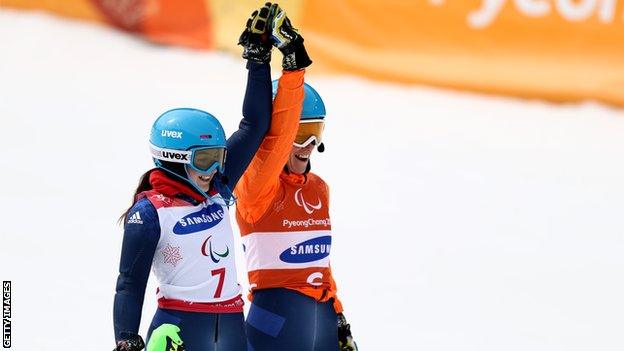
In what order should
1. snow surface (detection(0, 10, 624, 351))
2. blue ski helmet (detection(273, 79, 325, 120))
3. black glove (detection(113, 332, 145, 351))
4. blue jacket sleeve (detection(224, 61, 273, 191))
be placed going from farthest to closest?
snow surface (detection(0, 10, 624, 351)) < blue ski helmet (detection(273, 79, 325, 120)) < blue jacket sleeve (detection(224, 61, 273, 191)) < black glove (detection(113, 332, 145, 351))

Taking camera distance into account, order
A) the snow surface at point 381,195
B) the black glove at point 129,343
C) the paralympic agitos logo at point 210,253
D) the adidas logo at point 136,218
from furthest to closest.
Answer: the snow surface at point 381,195 → the paralympic agitos logo at point 210,253 → the adidas logo at point 136,218 → the black glove at point 129,343

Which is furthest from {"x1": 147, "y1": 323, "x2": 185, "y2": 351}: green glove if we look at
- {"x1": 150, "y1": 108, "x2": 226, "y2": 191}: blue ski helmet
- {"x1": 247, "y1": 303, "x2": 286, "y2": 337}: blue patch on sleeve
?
{"x1": 247, "y1": 303, "x2": 286, "y2": 337}: blue patch on sleeve

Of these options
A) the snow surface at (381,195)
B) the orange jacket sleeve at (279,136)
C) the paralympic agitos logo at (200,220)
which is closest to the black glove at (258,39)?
the orange jacket sleeve at (279,136)

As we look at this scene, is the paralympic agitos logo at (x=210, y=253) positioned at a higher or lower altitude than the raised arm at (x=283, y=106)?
lower

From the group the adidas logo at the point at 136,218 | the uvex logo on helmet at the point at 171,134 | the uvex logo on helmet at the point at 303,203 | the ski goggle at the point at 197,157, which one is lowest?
the adidas logo at the point at 136,218

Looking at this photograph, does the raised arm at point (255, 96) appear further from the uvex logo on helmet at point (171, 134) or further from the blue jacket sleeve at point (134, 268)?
the blue jacket sleeve at point (134, 268)

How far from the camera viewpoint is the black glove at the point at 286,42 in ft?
17.5

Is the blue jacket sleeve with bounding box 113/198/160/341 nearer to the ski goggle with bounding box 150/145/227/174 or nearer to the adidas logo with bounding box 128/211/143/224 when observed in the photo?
the adidas logo with bounding box 128/211/143/224

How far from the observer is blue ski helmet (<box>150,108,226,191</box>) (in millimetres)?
4996

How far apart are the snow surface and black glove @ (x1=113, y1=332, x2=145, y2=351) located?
2222 millimetres

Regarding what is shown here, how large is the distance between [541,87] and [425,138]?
5.33 feet

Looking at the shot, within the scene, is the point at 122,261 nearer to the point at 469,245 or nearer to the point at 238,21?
the point at 469,245

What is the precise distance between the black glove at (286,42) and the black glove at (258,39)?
0.03 m

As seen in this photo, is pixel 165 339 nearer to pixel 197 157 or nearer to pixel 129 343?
pixel 129 343
